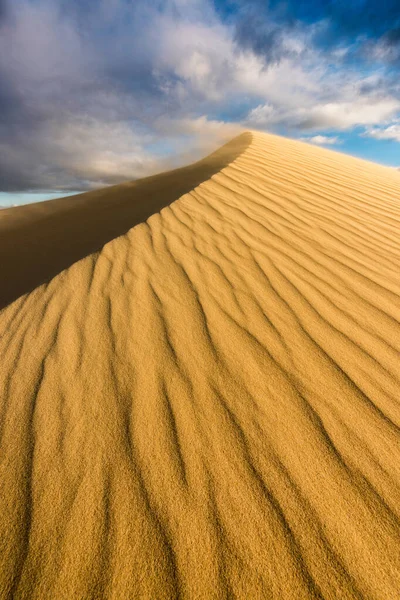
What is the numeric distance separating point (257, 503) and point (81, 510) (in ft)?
1.88

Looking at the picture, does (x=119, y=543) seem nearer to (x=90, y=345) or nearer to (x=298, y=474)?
(x=298, y=474)

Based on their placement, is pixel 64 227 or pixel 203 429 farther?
pixel 64 227

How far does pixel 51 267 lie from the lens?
8.99 ft

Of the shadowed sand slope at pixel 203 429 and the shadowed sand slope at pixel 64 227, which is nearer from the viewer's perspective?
the shadowed sand slope at pixel 203 429

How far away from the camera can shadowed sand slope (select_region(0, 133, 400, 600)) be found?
948mm

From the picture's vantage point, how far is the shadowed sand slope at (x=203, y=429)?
948 mm

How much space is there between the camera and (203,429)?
1338 millimetres

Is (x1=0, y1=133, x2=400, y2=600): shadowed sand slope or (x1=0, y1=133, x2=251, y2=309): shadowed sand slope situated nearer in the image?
(x1=0, y1=133, x2=400, y2=600): shadowed sand slope

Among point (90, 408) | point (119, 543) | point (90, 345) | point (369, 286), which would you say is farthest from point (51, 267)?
point (369, 286)

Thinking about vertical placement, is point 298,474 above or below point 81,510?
above

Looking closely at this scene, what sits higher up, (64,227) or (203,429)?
(203,429)

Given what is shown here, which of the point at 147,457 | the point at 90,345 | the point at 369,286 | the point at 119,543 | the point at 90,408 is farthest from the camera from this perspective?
the point at 369,286

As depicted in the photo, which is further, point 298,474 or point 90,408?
point 90,408

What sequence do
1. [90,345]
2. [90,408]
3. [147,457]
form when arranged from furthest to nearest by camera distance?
1. [90,345]
2. [90,408]
3. [147,457]
